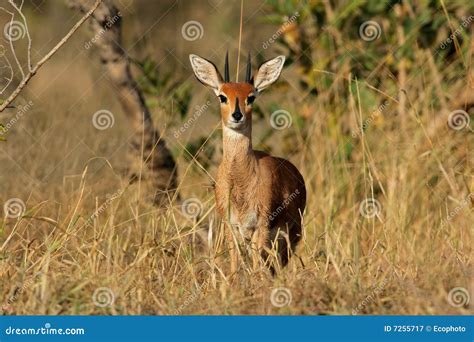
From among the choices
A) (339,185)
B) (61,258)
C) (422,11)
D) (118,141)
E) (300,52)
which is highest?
(422,11)

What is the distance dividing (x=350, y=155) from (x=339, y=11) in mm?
1438

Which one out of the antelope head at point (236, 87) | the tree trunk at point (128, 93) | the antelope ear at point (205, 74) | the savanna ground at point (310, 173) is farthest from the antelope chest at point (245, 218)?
the tree trunk at point (128, 93)

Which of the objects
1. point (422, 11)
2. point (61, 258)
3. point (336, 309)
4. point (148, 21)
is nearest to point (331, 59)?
point (422, 11)

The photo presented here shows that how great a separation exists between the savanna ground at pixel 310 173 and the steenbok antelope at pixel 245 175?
24 cm

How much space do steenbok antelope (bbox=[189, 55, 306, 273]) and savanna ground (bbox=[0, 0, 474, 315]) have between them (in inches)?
9.4

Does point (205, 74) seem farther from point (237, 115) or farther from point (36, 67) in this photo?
point (36, 67)

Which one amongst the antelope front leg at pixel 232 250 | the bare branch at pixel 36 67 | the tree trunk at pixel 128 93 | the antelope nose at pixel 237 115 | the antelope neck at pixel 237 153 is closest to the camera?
the bare branch at pixel 36 67

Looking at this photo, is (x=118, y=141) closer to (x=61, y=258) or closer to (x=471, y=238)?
(x=61, y=258)

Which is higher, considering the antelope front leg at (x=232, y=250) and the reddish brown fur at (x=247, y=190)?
the reddish brown fur at (x=247, y=190)

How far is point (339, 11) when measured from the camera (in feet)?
32.1

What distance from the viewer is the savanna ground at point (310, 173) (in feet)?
20.5

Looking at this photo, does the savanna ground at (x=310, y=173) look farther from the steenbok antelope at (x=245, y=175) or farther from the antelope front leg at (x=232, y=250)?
the steenbok antelope at (x=245, y=175)

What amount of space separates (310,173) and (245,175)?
229cm

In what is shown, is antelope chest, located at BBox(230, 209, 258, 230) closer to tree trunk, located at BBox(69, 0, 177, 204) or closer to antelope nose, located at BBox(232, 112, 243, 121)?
antelope nose, located at BBox(232, 112, 243, 121)
